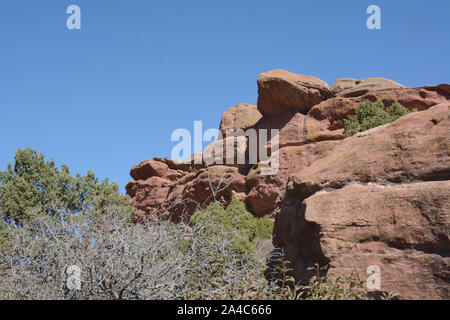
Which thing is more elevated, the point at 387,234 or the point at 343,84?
the point at 343,84

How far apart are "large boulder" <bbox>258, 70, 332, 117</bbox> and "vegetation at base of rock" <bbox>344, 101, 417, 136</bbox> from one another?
4700 mm

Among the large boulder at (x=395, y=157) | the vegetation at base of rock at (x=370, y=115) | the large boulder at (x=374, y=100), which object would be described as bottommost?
the large boulder at (x=395, y=157)

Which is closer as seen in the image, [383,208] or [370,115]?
[383,208]

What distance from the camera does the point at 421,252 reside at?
6371mm

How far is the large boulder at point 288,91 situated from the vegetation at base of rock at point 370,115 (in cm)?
470

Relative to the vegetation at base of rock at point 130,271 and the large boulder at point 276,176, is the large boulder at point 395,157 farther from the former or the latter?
the large boulder at point 276,176

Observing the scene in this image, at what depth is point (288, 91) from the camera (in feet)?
118

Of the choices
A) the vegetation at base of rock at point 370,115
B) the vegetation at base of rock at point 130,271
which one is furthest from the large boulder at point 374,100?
the vegetation at base of rock at point 130,271

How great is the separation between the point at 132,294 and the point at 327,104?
107ft

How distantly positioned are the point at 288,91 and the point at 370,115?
721cm

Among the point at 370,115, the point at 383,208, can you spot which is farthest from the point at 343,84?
the point at 383,208

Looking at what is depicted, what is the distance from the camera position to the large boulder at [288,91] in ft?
118

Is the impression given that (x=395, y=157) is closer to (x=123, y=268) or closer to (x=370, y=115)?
(x=123, y=268)
